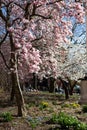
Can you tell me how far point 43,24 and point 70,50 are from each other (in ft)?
40.6

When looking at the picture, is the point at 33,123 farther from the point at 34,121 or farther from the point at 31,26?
the point at 31,26

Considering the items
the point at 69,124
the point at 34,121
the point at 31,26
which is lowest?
the point at 34,121

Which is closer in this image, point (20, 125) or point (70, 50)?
point (20, 125)

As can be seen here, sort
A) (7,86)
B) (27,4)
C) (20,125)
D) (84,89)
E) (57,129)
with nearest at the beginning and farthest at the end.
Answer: (57,129) → (20,125) → (27,4) → (84,89) → (7,86)

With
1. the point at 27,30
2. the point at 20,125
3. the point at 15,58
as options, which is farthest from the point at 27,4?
the point at 20,125

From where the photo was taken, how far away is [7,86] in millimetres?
31266

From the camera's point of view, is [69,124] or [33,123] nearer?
[69,124]

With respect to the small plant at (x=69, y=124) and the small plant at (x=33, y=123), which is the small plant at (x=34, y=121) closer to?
the small plant at (x=33, y=123)

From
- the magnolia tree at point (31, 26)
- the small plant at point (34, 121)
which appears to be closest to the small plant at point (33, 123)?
the small plant at point (34, 121)

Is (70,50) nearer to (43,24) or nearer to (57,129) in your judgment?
(43,24)

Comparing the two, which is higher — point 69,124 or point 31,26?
point 31,26

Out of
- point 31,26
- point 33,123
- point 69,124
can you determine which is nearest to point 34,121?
point 33,123

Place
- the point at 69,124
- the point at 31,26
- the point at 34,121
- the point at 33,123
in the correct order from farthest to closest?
the point at 31,26, the point at 34,121, the point at 33,123, the point at 69,124

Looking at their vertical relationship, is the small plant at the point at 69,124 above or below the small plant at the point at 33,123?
above
